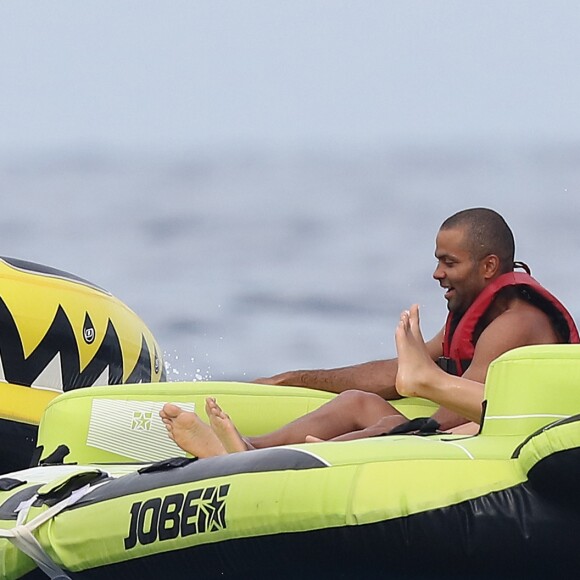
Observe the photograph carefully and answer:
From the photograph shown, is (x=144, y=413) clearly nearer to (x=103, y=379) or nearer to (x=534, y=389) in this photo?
(x=103, y=379)

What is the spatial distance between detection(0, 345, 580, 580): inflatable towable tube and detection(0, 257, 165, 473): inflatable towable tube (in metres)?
0.92

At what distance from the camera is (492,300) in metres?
2.52

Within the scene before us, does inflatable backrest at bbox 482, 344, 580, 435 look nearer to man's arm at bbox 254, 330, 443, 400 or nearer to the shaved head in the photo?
the shaved head

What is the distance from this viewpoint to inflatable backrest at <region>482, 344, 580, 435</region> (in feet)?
6.17

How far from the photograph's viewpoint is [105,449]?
273 cm

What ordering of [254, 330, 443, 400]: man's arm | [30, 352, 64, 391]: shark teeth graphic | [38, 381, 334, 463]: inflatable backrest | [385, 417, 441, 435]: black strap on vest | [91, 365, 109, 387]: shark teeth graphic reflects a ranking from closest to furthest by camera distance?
[385, 417, 441, 435]: black strap on vest
[38, 381, 334, 463]: inflatable backrest
[254, 330, 443, 400]: man's arm
[30, 352, 64, 391]: shark teeth graphic
[91, 365, 109, 387]: shark teeth graphic

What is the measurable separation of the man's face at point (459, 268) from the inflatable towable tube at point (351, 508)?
600 millimetres

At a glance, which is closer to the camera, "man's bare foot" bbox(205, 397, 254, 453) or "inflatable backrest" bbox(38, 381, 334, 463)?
"man's bare foot" bbox(205, 397, 254, 453)

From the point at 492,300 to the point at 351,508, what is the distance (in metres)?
0.85

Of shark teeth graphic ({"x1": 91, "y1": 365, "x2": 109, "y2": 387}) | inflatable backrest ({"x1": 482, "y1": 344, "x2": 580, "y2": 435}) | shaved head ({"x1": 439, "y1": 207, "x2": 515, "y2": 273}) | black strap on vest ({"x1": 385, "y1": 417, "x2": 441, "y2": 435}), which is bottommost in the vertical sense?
black strap on vest ({"x1": 385, "y1": 417, "x2": 441, "y2": 435})

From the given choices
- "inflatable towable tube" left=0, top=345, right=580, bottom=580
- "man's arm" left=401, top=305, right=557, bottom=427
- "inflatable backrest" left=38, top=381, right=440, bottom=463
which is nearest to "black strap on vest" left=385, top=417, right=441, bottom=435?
"man's arm" left=401, top=305, right=557, bottom=427

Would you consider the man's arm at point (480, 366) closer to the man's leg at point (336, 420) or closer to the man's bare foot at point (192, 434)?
the man's leg at point (336, 420)

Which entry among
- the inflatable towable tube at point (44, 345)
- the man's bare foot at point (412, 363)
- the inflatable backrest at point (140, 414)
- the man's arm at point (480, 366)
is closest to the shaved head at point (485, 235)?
the man's arm at point (480, 366)

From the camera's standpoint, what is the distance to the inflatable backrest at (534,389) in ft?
6.17
